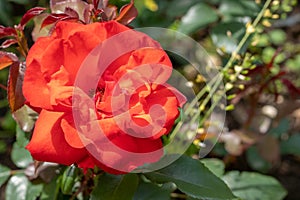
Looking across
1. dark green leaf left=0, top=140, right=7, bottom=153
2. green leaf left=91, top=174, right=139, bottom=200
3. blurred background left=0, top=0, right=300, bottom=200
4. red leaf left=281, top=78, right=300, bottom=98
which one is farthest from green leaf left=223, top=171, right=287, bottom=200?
dark green leaf left=0, top=140, right=7, bottom=153

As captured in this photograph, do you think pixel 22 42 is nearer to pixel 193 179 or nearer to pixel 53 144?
pixel 53 144

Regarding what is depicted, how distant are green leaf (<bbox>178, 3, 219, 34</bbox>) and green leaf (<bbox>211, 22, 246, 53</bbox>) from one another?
5 cm

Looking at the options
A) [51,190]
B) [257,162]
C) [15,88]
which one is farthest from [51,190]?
[257,162]

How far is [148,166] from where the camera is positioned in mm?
870

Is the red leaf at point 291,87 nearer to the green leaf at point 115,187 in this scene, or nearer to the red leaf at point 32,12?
the green leaf at point 115,187

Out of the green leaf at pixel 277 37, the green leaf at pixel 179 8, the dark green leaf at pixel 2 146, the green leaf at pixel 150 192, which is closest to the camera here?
the green leaf at pixel 150 192

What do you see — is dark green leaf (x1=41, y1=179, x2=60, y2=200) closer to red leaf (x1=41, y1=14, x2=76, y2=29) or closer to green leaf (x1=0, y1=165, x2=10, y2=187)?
green leaf (x1=0, y1=165, x2=10, y2=187)

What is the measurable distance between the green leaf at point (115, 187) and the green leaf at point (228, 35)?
41cm

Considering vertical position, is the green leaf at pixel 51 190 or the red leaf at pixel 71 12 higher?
the red leaf at pixel 71 12

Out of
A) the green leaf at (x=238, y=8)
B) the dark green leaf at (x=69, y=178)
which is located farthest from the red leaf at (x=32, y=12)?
the green leaf at (x=238, y=8)

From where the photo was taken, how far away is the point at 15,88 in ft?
2.62

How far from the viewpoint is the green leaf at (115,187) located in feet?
2.73

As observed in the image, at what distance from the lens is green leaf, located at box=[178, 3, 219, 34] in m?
1.27

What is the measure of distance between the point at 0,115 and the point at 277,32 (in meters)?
0.87
